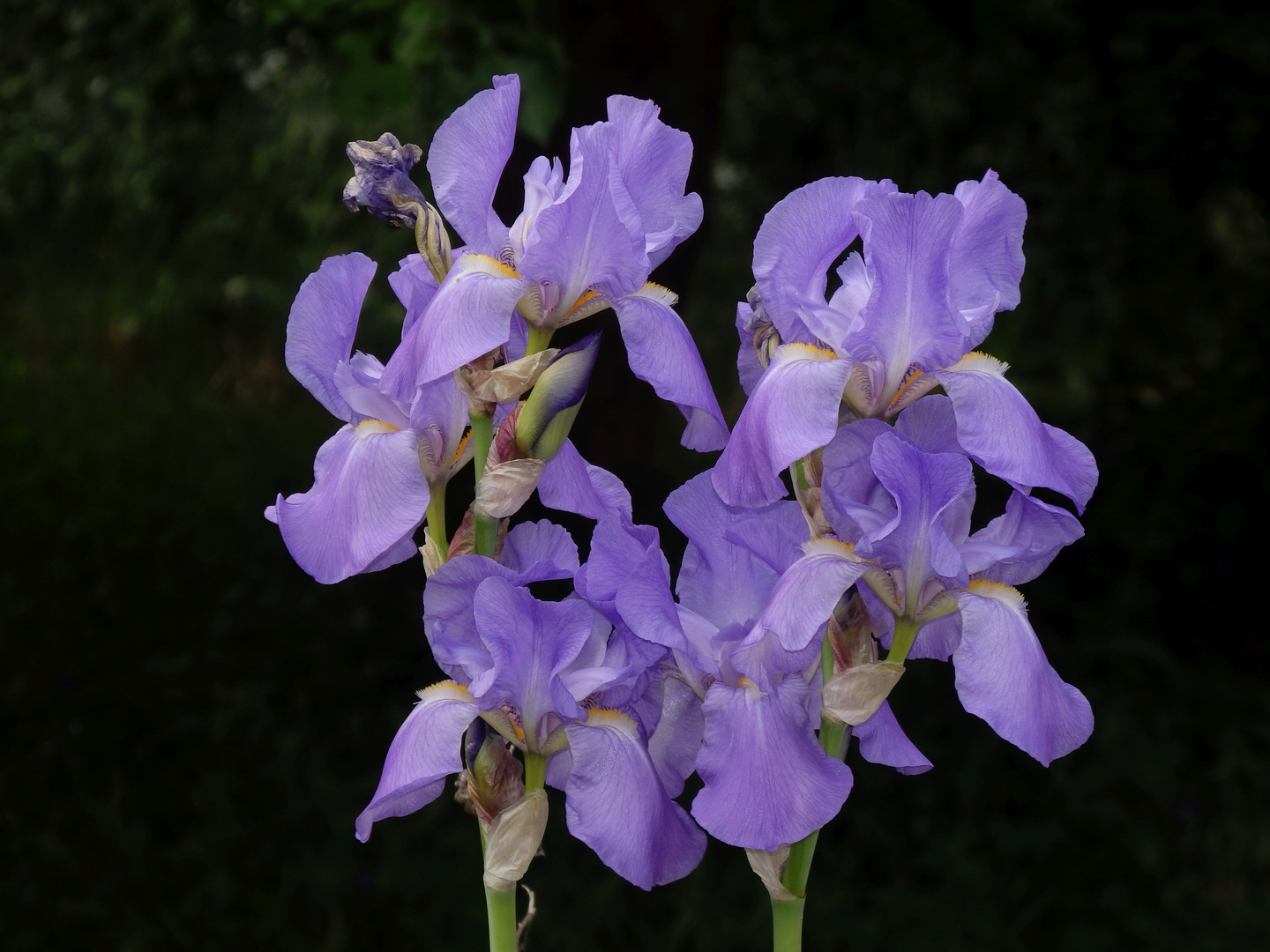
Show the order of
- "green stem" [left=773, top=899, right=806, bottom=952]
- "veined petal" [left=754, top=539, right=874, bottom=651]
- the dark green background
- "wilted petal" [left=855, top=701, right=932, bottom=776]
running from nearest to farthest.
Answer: "veined petal" [left=754, top=539, right=874, bottom=651]
"green stem" [left=773, top=899, right=806, bottom=952]
"wilted petal" [left=855, top=701, right=932, bottom=776]
the dark green background

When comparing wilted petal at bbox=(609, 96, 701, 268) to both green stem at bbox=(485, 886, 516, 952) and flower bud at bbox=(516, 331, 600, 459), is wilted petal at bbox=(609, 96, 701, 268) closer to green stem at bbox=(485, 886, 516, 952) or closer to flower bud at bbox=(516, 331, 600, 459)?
flower bud at bbox=(516, 331, 600, 459)

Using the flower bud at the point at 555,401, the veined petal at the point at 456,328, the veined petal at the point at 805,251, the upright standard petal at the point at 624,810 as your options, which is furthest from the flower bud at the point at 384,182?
the upright standard petal at the point at 624,810

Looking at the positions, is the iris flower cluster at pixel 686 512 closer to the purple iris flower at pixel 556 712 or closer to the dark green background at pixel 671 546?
the purple iris flower at pixel 556 712

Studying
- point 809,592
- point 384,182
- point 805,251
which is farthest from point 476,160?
point 809,592

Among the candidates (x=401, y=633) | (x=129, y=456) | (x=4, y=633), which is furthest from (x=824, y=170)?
(x=4, y=633)

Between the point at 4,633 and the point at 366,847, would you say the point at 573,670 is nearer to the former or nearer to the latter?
the point at 366,847

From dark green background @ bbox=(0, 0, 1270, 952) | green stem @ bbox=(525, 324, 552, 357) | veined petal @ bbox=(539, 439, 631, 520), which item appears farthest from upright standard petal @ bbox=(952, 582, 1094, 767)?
dark green background @ bbox=(0, 0, 1270, 952)

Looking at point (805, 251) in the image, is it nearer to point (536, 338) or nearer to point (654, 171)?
point (654, 171)
